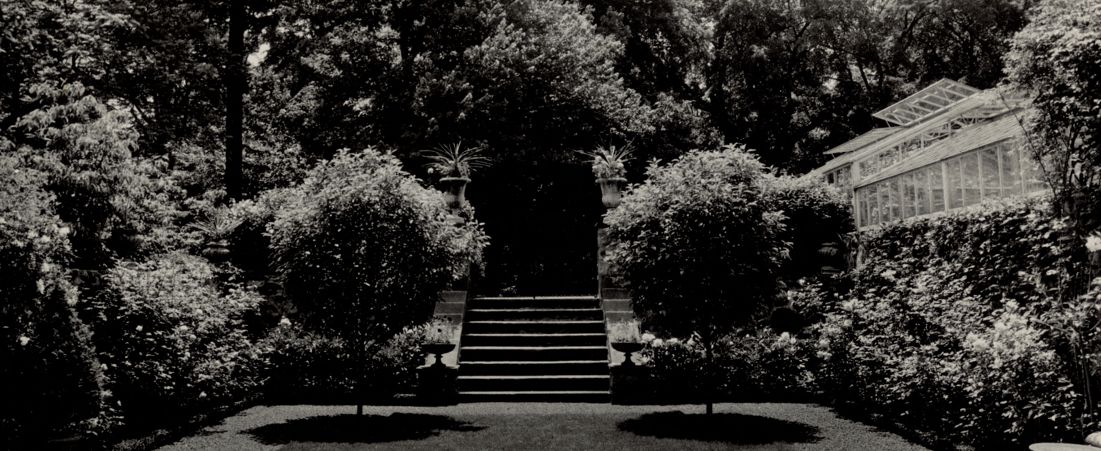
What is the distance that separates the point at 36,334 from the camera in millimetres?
8602

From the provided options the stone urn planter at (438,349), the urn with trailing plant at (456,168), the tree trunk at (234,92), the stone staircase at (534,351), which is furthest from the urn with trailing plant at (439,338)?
the tree trunk at (234,92)

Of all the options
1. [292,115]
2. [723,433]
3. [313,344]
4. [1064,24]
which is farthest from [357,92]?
[1064,24]

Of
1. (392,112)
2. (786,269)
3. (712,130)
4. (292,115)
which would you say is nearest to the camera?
(786,269)

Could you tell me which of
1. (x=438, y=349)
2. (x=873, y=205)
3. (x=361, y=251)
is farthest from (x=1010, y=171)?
(x=361, y=251)

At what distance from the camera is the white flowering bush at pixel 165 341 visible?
35.3 ft

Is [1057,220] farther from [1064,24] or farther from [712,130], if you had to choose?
[712,130]

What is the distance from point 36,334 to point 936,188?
1549 cm

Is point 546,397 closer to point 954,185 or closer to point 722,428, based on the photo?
point 722,428

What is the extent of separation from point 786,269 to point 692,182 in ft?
26.7

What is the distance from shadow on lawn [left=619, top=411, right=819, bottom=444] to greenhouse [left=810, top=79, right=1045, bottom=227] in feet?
13.4

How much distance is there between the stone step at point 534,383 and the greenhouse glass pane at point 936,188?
777 cm

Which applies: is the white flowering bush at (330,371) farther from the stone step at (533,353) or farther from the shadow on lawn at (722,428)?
the shadow on lawn at (722,428)

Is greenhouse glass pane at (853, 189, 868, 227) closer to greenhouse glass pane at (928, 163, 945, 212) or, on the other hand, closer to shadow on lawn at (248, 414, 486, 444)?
greenhouse glass pane at (928, 163, 945, 212)

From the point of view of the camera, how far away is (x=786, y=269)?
61.2 feet
